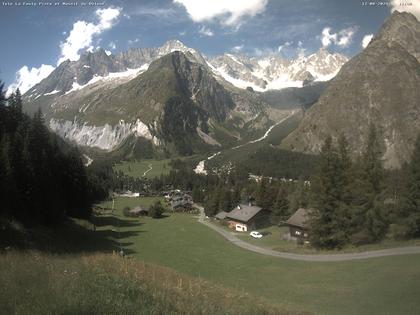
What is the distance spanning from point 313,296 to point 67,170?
215 ft

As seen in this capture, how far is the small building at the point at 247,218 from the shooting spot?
344 ft

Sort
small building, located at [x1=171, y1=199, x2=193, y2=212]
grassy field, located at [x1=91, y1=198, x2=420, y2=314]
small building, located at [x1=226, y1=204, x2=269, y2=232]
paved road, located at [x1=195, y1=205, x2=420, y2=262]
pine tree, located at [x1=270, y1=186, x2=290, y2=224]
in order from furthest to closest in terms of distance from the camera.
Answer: small building, located at [x1=171, y1=199, x2=193, y2=212], small building, located at [x1=226, y1=204, x2=269, y2=232], pine tree, located at [x1=270, y1=186, x2=290, y2=224], paved road, located at [x1=195, y1=205, x2=420, y2=262], grassy field, located at [x1=91, y1=198, x2=420, y2=314]

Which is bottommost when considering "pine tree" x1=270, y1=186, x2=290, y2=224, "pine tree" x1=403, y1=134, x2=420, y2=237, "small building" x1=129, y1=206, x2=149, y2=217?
"small building" x1=129, y1=206, x2=149, y2=217

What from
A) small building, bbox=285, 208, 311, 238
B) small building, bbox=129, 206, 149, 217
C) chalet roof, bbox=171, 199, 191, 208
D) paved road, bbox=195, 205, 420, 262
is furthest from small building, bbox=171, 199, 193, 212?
small building, bbox=285, 208, 311, 238

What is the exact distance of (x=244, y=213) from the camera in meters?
108

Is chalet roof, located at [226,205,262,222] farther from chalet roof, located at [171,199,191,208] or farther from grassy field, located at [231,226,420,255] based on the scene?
chalet roof, located at [171,199,191,208]

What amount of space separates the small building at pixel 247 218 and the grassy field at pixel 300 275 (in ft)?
64.3

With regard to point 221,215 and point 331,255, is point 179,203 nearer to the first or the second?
point 221,215

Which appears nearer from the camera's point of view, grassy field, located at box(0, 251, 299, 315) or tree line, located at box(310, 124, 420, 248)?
grassy field, located at box(0, 251, 299, 315)

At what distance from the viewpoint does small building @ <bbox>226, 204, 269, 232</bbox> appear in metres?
105

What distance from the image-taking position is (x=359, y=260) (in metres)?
47.2

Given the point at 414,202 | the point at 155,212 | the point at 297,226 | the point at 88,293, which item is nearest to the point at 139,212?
the point at 155,212

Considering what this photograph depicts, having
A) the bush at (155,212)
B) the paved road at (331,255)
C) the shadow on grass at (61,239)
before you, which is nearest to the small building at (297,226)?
the paved road at (331,255)

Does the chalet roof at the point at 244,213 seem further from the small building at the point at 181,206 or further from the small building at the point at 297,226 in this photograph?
the small building at the point at 181,206
